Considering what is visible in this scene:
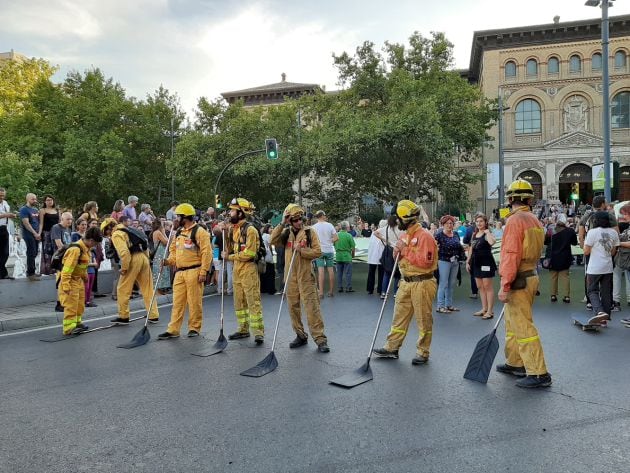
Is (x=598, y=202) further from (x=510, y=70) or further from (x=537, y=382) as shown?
(x=510, y=70)

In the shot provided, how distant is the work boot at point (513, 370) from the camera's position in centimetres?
557

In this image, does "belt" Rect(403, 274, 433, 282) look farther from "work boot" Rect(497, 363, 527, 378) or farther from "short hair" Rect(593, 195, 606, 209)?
"short hair" Rect(593, 195, 606, 209)

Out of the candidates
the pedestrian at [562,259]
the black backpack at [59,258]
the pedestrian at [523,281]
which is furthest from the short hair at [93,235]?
the pedestrian at [562,259]

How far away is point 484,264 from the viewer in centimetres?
931

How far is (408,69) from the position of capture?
113 feet

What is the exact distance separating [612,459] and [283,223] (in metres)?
4.79

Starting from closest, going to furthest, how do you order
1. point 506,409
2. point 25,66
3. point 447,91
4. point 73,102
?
1. point 506,409
2. point 447,91
3. point 73,102
4. point 25,66

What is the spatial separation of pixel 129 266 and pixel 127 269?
0.06 m

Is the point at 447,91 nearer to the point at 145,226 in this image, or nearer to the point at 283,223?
the point at 145,226

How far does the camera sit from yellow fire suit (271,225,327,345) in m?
6.93

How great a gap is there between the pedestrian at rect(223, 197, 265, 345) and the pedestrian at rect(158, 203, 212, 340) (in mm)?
398

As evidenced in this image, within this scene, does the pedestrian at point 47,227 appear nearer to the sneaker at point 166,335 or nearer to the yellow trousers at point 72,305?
the yellow trousers at point 72,305

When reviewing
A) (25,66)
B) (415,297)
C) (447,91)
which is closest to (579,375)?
(415,297)


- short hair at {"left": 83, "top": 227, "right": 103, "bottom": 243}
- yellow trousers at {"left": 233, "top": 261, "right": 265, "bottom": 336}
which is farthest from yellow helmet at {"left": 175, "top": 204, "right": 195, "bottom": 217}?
short hair at {"left": 83, "top": 227, "right": 103, "bottom": 243}
